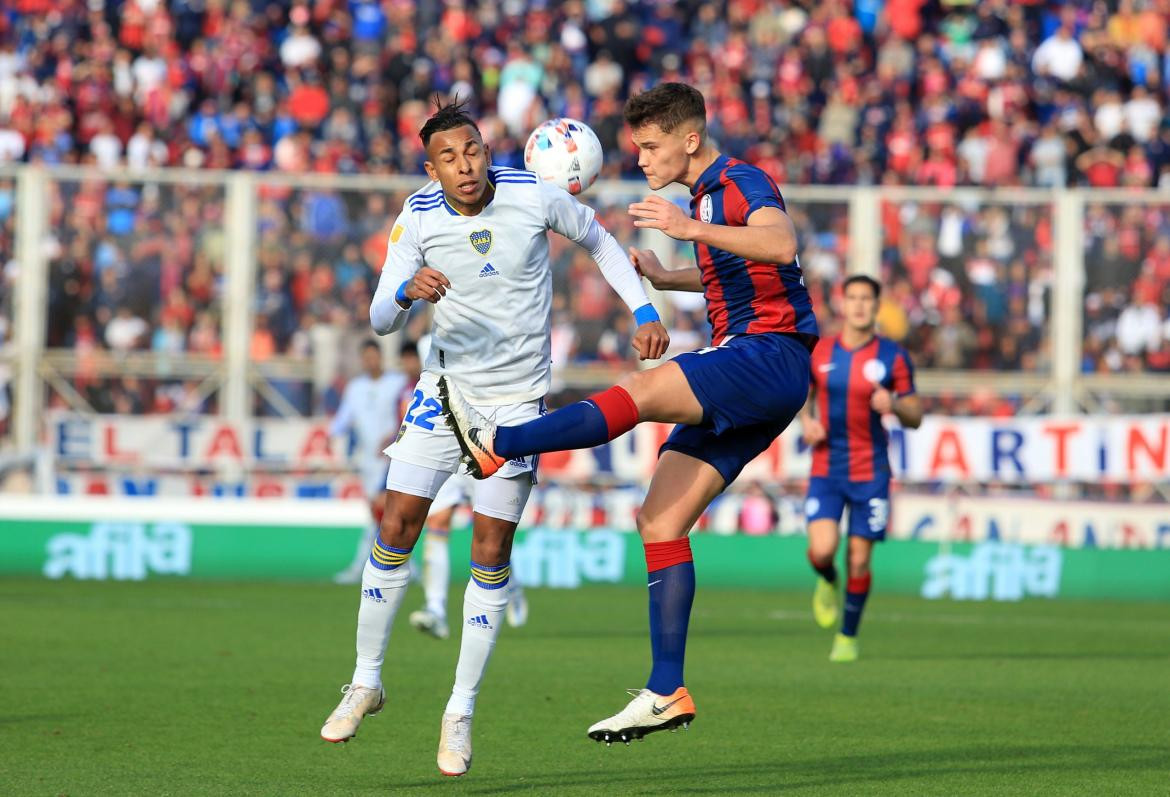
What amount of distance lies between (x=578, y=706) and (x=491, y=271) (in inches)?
120

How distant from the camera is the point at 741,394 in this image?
7.00 meters

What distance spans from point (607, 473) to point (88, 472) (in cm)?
537

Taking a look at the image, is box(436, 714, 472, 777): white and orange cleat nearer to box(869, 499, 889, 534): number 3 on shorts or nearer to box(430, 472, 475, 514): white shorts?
box(869, 499, 889, 534): number 3 on shorts

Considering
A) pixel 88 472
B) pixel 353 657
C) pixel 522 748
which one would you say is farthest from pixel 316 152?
pixel 522 748

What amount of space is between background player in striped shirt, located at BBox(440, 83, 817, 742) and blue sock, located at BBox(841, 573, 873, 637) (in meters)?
5.37

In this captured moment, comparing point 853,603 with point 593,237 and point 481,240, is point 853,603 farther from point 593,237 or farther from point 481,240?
point 481,240

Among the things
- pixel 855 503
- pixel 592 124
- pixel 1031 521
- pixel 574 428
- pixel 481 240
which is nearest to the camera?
pixel 574 428

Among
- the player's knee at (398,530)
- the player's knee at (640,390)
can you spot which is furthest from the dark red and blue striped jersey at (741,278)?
the player's knee at (398,530)

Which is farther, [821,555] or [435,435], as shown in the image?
[821,555]

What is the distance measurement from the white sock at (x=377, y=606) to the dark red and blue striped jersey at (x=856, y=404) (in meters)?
5.74

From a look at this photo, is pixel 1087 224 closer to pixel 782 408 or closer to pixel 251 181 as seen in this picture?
pixel 251 181

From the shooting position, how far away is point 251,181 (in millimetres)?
19641

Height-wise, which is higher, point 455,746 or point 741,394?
point 741,394

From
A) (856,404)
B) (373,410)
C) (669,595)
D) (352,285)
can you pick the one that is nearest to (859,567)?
(856,404)
